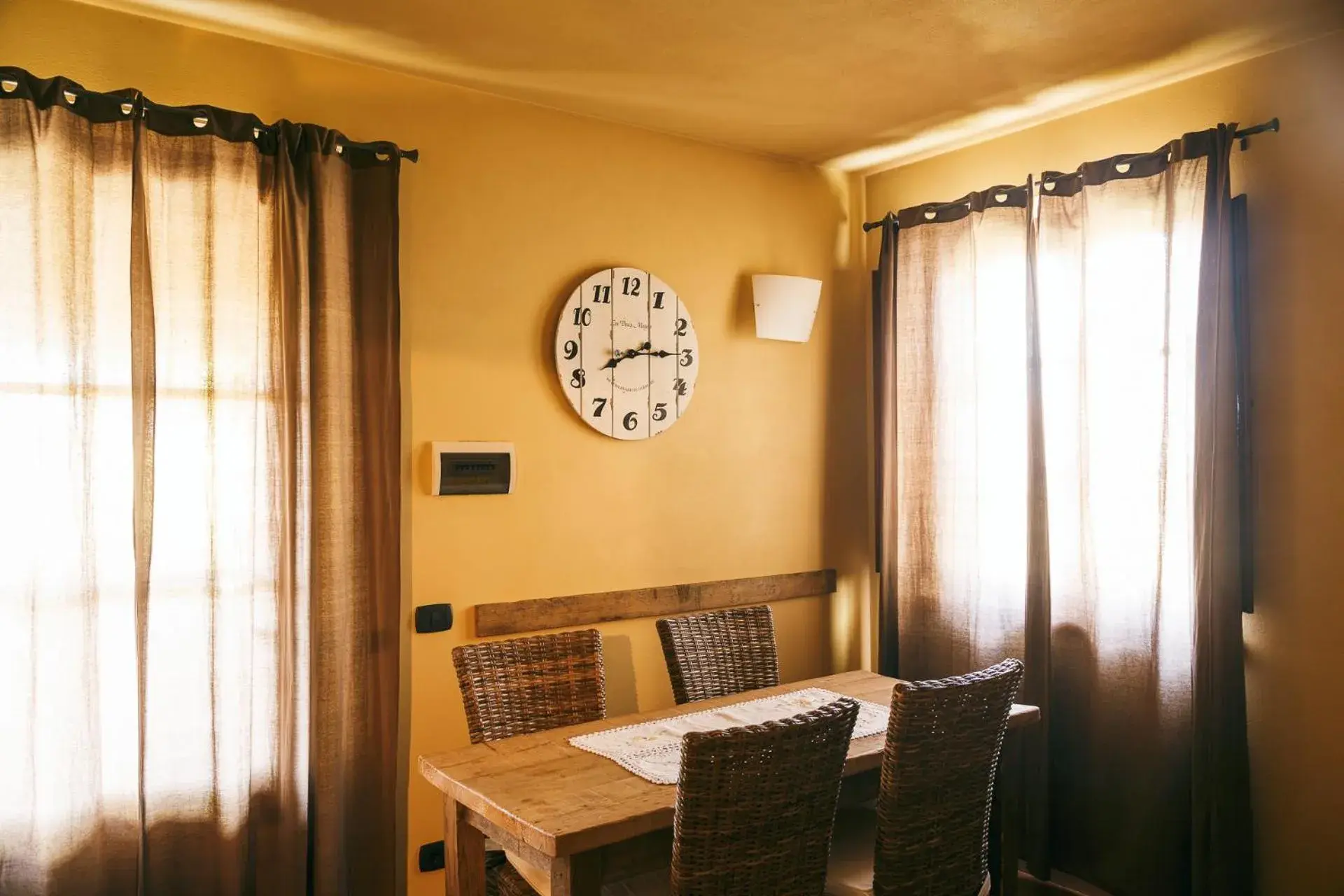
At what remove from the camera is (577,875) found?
1.84 metres

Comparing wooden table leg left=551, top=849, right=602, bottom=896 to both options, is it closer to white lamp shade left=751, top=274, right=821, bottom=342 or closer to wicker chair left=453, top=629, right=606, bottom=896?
wicker chair left=453, top=629, right=606, bottom=896

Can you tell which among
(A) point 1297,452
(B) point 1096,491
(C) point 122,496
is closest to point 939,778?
(B) point 1096,491

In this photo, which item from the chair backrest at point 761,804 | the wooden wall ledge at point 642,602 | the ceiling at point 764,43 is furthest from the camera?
the wooden wall ledge at point 642,602

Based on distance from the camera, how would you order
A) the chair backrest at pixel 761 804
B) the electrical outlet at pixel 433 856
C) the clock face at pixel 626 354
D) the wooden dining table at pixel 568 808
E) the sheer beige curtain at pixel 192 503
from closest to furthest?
the chair backrest at pixel 761 804, the wooden dining table at pixel 568 808, the sheer beige curtain at pixel 192 503, the electrical outlet at pixel 433 856, the clock face at pixel 626 354

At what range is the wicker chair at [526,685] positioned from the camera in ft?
8.11

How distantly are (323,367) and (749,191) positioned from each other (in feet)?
6.00

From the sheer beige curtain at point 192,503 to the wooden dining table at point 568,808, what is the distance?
611 mm

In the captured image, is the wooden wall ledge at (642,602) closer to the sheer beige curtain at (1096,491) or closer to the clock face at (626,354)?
the sheer beige curtain at (1096,491)

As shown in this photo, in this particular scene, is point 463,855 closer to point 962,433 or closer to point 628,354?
point 628,354

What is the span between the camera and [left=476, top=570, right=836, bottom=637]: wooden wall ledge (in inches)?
120

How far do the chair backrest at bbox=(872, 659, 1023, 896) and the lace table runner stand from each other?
0.95 ft

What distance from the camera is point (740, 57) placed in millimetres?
2795

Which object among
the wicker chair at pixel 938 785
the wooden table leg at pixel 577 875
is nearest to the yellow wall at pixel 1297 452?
the wicker chair at pixel 938 785

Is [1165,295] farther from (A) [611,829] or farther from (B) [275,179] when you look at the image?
(B) [275,179]
